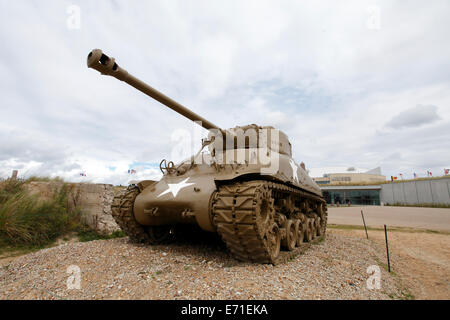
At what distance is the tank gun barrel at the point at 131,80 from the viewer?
13.3 feet

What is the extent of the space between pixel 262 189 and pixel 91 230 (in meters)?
6.62

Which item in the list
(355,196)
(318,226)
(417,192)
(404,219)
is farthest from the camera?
(355,196)

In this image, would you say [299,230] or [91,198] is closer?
[299,230]

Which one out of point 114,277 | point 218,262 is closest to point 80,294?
point 114,277

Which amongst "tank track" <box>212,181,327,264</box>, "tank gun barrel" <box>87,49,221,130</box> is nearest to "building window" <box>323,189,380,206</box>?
"tank gun barrel" <box>87,49,221,130</box>

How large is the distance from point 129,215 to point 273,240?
11.3 ft

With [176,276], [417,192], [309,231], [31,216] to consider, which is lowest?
[176,276]

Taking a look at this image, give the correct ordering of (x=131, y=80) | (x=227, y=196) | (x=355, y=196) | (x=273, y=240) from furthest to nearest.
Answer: (x=355, y=196) → (x=273, y=240) → (x=131, y=80) → (x=227, y=196)

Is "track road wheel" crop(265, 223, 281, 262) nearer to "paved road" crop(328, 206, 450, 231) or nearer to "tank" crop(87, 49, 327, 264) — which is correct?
"tank" crop(87, 49, 327, 264)

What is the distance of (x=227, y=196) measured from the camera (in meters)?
4.73

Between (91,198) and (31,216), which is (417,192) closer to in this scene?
(91,198)

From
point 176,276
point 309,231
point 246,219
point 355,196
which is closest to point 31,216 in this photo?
point 176,276

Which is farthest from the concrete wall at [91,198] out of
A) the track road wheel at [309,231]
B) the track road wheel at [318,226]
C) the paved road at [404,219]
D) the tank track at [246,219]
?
the paved road at [404,219]

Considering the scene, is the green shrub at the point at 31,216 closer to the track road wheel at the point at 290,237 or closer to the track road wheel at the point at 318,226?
the track road wheel at the point at 290,237
